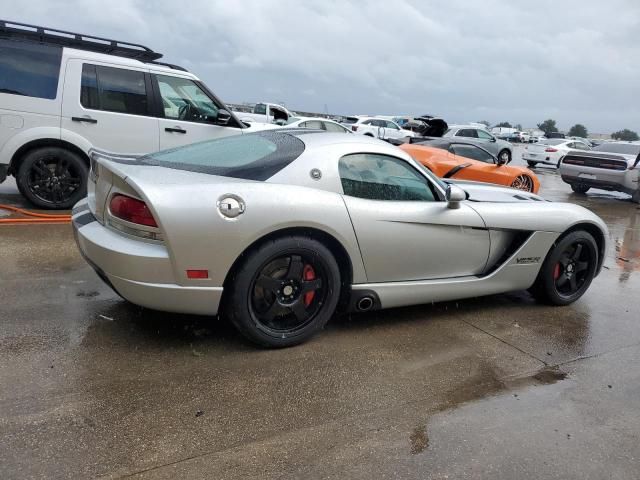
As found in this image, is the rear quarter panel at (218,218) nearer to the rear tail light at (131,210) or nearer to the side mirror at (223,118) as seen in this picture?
the rear tail light at (131,210)

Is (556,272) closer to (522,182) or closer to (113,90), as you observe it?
(113,90)

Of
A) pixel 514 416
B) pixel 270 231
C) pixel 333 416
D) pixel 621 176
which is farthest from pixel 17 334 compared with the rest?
pixel 621 176

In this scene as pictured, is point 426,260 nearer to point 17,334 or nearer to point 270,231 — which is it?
point 270,231

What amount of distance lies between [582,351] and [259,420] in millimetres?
2452

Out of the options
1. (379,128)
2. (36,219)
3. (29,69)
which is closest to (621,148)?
(29,69)

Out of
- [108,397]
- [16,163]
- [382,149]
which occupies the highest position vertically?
[382,149]

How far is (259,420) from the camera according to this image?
2.68 m

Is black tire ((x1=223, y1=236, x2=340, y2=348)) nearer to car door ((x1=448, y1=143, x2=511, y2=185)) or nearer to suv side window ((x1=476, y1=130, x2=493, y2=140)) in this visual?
car door ((x1=448, y1=143, x2=511, y2=185))

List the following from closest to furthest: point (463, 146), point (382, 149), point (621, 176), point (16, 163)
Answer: point (382, 149) → point (16, 163) → point (463, 146) → point (621, 176)

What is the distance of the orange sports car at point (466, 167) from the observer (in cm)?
977

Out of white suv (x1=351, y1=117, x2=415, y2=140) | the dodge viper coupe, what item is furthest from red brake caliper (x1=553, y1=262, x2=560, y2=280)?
white suv (x1=351, y1=117, x2=415, y2=140)

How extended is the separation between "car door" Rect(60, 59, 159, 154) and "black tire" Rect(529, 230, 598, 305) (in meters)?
5.00

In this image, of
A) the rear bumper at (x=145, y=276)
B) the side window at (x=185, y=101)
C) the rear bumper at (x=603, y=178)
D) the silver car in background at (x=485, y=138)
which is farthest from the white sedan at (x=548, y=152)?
the rear bumper at (x=145, y=276)

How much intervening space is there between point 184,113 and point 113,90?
919mm
